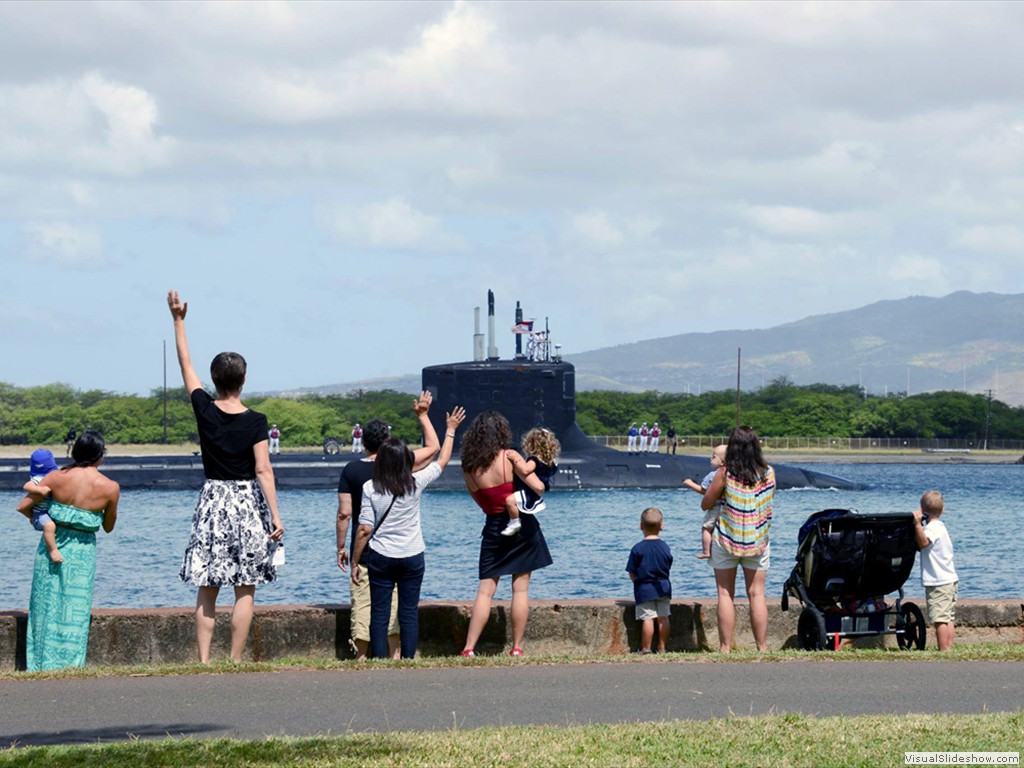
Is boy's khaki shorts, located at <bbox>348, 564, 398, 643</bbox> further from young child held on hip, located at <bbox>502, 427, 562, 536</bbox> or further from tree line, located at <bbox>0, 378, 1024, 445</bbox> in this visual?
tree line, located at <bbox>0, 378, 1024, 445</bbox>

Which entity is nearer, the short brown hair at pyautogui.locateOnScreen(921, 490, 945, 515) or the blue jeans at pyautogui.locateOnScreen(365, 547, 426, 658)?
the blue jeans at pyautogui.locateOnScreen(365, 547, 426, 658)

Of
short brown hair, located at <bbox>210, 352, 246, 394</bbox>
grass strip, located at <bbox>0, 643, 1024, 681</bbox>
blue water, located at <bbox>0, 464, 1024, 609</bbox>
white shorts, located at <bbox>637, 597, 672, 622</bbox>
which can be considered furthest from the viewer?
blue water, located at <bbox>0, 464, 1024, 609</bbox>

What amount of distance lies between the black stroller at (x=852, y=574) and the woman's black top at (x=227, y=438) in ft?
14.0

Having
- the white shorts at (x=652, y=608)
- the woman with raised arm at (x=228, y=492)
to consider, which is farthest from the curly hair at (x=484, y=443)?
the white shorts at (x=652, y=608)

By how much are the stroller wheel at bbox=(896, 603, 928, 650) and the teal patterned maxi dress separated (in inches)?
246

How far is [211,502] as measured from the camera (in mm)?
9477

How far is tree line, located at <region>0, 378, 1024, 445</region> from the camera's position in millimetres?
130125

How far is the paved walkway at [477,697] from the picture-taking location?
760 cm

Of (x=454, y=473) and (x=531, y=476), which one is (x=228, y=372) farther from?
(x=454, y=473)

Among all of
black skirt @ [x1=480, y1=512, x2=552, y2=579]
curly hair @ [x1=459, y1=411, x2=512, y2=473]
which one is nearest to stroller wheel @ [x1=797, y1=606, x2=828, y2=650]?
black skirt @ [x1=480, y1=512, x2=552, y2=579]

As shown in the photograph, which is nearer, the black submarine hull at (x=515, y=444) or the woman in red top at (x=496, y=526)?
the woman in red top at (x=496, y=526)

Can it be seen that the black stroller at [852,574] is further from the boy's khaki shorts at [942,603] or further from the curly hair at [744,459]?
the curly hair at [744,459]

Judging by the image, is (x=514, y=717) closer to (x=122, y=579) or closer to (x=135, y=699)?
(x=135, y=699)

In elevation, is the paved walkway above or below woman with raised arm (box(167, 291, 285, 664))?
below
